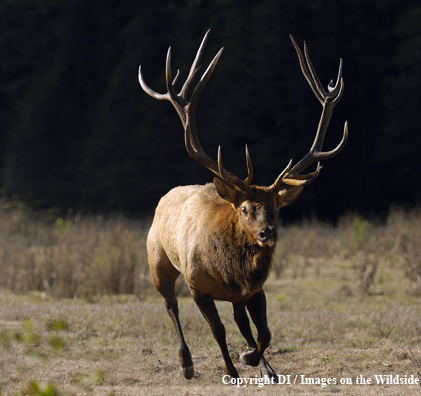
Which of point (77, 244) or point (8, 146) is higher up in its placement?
point (8, 146)

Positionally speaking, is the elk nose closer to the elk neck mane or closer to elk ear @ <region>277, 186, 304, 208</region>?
the elk neck mane

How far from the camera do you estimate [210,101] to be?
18453 mm

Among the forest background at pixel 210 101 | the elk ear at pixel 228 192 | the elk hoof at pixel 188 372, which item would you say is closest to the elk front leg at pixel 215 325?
the elk hoof at pixel 188 372

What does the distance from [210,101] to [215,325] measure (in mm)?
14551

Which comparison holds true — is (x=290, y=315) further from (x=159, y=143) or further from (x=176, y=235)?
(x=159, y=143)

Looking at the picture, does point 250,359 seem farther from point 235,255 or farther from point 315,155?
point 315,155

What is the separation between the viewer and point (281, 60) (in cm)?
1900

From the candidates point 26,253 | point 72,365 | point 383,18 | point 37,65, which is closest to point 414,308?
point 72,365

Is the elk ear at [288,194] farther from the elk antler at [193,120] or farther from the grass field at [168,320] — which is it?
the grass field at [168,320]

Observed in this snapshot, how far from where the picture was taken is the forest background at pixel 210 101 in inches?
737

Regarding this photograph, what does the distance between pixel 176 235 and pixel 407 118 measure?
51.5ft

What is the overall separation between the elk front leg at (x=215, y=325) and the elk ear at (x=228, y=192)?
84 centimetres

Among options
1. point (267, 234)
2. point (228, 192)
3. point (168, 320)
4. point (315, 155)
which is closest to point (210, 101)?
point (168, 320)

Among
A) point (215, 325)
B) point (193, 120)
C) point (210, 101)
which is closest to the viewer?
point (215, 325)
